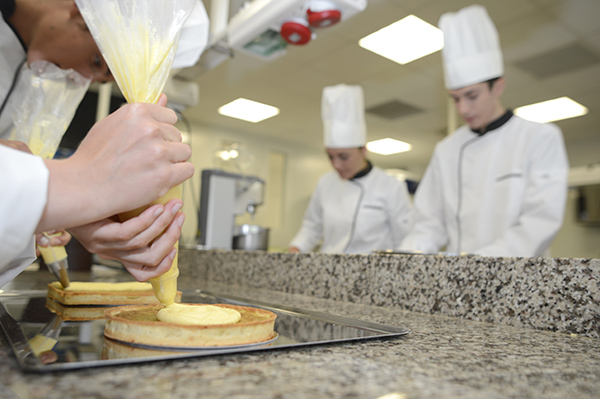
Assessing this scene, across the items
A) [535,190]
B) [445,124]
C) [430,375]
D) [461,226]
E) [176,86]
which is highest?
[445,124]

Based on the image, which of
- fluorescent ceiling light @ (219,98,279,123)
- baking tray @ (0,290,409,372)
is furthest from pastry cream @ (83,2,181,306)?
fluorescent ceiling light @ (219,98,279,123)

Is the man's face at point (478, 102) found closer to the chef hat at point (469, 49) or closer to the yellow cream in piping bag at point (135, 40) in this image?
the chef hat at point (469, 49)

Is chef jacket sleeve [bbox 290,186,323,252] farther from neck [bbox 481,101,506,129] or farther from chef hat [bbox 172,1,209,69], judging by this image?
chef hat [bbox 172,1,209,69]

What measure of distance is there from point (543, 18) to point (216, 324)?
11.8 feet

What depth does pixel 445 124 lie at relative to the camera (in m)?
5.56

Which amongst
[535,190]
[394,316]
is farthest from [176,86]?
[394,316]

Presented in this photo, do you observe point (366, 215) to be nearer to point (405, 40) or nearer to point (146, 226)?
point (405, 40)

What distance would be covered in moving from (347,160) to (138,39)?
7.91ft

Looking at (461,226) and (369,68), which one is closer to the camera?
(461,226)

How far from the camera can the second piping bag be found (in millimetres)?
563

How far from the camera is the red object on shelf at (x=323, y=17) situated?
5.27 feet

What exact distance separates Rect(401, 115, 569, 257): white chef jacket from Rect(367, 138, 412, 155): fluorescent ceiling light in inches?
167

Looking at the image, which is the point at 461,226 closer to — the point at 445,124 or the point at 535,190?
the point at 535,190

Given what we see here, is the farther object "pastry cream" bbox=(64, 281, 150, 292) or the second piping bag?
"pastry cream" bbox=(64, 281, 150, 292)
